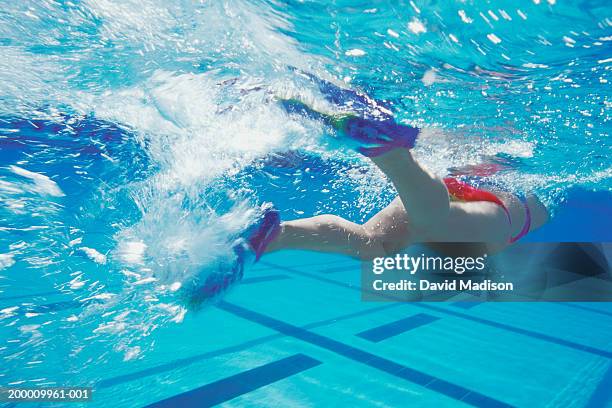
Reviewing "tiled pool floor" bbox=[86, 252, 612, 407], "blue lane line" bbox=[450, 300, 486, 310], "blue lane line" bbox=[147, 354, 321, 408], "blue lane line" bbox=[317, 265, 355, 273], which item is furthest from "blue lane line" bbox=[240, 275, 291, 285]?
"blue lane line" bbox=[147, 354, 321, 408]

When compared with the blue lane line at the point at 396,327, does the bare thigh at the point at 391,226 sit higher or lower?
higher

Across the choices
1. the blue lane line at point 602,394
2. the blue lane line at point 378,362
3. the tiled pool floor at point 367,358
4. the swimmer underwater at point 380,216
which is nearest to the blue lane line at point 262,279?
the tiled pool floor at point 367,358

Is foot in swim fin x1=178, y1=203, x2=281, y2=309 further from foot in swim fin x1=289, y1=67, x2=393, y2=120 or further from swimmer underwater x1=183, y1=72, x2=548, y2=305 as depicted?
foot in swim fin x1=289, y1=67, x2=393, y2=120

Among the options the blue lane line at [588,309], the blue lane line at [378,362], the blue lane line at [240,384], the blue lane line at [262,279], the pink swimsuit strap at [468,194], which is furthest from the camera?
the blue lane line at [262,279]

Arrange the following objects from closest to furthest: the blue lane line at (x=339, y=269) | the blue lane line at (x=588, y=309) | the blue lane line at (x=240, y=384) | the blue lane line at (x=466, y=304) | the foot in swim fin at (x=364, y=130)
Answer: the foot in swim fin at (x=364, y=130), the blue lane line at (x=240, y=384), the blue lane line at (x=466, y=304), the blue lane line at (x=588, y=309), the blue lane line at (x=339, y=269)

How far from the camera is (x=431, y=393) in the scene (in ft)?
12.1

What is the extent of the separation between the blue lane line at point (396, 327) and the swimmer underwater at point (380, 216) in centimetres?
174

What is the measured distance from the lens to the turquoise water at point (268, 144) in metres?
2.89

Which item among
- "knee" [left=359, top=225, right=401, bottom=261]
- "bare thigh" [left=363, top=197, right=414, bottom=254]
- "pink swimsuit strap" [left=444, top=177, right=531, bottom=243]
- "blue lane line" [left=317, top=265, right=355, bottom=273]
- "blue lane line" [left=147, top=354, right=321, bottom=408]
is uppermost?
"pink swimsuit strap" [left=444, top=177, right=531, bottom=243]

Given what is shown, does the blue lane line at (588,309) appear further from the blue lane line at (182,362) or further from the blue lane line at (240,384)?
the blue lane line at (240,384)

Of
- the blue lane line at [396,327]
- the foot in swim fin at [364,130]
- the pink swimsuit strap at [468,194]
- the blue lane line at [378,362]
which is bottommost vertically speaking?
the blue lane line at [396,327]

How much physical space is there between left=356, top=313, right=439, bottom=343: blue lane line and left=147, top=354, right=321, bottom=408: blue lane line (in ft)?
4.12

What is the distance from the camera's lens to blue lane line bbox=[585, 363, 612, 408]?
3.77 m

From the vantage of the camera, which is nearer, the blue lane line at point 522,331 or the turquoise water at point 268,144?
the turquoise water at point 268,144
